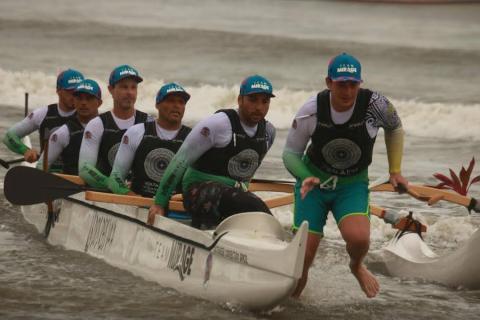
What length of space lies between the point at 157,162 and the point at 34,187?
1237mm

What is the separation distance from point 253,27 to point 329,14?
5426 millimetres

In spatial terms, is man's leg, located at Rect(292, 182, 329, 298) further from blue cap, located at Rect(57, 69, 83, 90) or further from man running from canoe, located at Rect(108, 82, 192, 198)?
blue cap, located at Rect(57, 69, 83, 90)

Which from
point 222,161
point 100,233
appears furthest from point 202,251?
point 100,233

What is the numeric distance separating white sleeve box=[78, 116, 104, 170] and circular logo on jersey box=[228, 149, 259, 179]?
219cm

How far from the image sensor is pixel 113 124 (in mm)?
10969

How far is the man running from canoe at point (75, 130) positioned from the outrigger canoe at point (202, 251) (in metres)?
1.09

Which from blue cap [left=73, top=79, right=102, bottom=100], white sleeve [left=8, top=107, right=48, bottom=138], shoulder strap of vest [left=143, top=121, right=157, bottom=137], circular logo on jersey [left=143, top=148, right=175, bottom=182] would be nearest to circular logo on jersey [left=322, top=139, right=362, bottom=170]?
circular logo on jersey [left=143, top=148, right=175, bottom=182]

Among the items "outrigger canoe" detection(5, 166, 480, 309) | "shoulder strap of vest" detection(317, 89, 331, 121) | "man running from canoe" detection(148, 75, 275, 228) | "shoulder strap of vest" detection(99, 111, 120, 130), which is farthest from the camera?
"shoulder strap of vest" detection(99, 111, 120, 130)

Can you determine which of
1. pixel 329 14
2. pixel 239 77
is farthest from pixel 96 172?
pixel 329 14

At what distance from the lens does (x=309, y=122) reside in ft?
26.8

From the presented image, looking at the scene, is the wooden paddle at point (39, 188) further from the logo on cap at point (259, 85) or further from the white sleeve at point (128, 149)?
the logo on cap at point (259, 85)

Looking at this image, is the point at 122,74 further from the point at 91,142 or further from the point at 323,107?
the point at 323,107

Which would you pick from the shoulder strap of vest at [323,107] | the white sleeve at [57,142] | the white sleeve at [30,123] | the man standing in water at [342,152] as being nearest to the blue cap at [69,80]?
the white sleeve at [30,123]

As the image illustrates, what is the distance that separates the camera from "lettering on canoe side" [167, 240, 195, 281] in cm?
862
